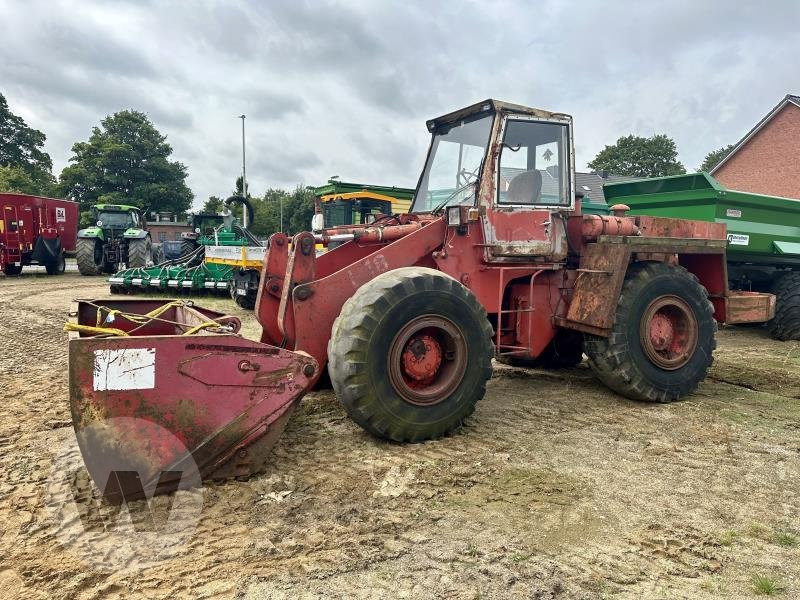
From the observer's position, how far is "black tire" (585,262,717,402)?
4699 mm

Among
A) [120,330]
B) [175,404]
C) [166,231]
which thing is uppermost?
[166,231]

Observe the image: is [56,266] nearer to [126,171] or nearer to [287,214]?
[126,171]

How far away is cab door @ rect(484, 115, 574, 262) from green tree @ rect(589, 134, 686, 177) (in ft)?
167

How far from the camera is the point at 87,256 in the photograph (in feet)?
55.5

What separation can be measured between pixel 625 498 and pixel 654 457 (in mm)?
733

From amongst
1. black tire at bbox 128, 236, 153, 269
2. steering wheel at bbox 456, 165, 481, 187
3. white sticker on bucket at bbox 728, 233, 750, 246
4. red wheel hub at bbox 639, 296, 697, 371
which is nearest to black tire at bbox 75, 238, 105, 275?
black tire at bbox 128, 236, 153, 269

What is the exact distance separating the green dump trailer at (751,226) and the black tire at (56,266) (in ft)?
55.6

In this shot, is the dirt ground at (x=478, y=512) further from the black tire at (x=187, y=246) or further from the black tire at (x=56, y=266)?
the black tire at (x=56, y=266)

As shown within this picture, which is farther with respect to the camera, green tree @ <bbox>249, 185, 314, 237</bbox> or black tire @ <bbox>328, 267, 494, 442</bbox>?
green tree @ <bbox>249, 185, 314, 237</bbox>

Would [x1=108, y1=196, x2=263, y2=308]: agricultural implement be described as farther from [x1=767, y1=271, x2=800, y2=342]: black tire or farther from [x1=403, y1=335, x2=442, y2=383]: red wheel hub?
[x1=767, y1=271, x2=800, y2=342]: black tire

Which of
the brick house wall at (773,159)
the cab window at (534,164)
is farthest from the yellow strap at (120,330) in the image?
the brick house wall at (773,159)

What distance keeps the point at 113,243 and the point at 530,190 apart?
16559 mm

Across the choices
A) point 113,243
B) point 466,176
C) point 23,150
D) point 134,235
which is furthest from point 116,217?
point 23,150

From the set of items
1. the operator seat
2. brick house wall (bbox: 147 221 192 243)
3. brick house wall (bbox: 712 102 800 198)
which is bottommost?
the operator seat
